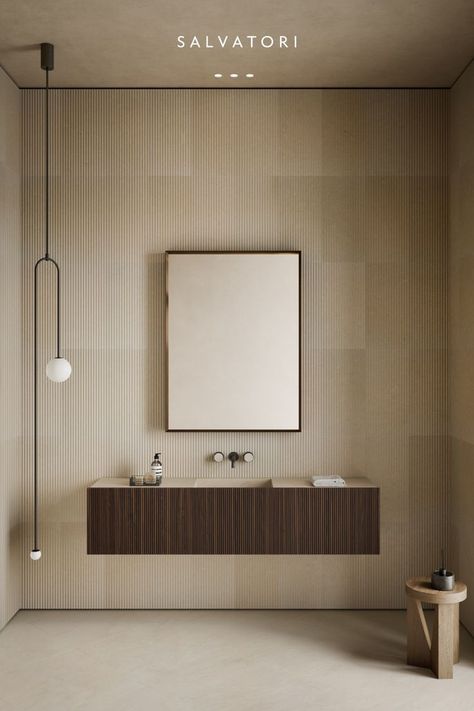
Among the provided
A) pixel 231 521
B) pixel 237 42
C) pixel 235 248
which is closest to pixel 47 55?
pixel 237 42

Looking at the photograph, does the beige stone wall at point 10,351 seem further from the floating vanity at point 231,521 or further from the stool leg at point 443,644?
the stool leg at point 443,644

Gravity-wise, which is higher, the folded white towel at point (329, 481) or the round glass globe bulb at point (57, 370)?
the round glass globe bulb at point (57, 370)

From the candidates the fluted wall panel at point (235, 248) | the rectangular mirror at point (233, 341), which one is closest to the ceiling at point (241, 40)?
the fluted wall panel at point (235, 248)

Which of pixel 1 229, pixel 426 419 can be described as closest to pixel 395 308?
pixel 426 419

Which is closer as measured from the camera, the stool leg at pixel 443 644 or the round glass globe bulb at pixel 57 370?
the stool leg at pixel 443 644

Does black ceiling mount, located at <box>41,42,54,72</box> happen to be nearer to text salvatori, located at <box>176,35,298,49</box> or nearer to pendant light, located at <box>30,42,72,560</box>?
pendant light, located at <box>30,42,72,560</box>

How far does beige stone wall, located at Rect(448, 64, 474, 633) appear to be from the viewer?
12.2 feet

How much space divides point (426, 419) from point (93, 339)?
1.97 meters

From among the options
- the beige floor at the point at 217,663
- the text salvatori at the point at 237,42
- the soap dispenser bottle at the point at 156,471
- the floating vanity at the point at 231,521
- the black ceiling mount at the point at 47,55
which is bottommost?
the beige floor at the point at 217,663

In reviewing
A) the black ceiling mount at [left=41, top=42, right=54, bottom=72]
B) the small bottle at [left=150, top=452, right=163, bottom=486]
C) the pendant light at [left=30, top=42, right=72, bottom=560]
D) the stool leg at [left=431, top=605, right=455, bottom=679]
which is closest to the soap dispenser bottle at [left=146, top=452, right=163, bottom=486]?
the small bottle at [left=150, top=452, right=163, bottom=486]

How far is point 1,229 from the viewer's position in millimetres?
3770

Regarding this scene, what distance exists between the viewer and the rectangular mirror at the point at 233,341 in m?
4.00

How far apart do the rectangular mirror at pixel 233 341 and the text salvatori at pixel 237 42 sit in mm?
1071

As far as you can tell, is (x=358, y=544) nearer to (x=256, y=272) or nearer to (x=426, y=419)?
(x=426, y=419)
